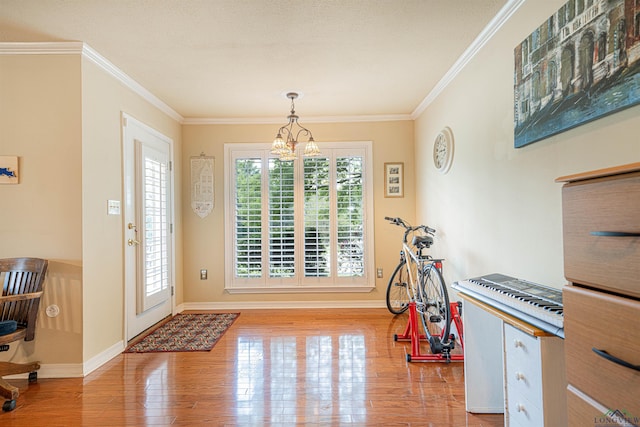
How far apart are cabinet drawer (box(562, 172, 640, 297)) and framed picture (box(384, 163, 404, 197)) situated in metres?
3.27

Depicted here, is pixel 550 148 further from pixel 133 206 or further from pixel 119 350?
pixel 119 350

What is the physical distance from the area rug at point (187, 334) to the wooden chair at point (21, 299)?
0.81 metres

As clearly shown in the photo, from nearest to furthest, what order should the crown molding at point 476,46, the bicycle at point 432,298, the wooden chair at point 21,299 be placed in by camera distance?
the crown molding at point 476,46, the wooden chair at point 21,299, the bicycle at point 432,298

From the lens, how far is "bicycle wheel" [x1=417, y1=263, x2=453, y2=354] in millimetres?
2541

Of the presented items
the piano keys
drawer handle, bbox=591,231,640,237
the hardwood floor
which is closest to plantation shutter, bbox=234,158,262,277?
the hardwood floor

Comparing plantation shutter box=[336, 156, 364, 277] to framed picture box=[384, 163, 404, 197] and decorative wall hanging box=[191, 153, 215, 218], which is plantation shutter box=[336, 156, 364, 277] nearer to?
framed picture box=[384, 163, 404, 197]

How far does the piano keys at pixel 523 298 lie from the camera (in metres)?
1.24

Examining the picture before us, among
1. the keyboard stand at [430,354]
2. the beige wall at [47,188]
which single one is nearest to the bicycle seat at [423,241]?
the keyboard stand at [430,354]

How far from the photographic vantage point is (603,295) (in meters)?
0.89

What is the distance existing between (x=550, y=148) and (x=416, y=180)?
256 cm

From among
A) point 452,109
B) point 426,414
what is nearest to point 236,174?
point 452,109

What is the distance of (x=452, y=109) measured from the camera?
3039mm

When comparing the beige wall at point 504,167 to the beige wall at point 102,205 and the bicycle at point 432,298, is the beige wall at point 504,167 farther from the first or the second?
the beige wall at point 102,205

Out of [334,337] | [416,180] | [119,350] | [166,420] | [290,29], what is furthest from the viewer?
[416,180]
